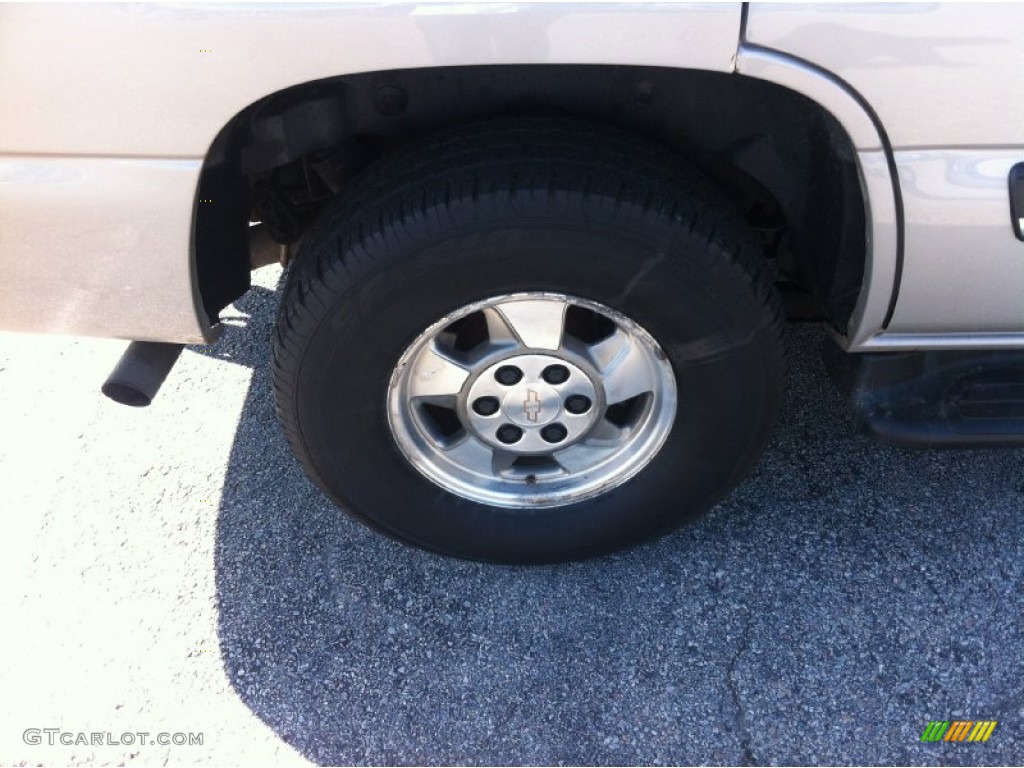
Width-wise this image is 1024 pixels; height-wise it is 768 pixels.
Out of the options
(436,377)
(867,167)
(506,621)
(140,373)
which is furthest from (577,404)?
(140,373)

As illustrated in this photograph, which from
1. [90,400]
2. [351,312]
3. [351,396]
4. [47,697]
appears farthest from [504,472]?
[90,400]

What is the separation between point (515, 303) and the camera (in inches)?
77.9

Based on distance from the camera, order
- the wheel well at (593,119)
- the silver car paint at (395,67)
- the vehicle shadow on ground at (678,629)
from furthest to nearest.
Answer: the vehicle shadow on ground at (678,629) → the wheel well at (593,119) → the silver car paint at (395,67)

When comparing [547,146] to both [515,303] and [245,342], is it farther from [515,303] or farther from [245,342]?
[245,342]

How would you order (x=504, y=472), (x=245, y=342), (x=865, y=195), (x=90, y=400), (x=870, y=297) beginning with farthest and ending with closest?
(x=245, y=342)
(x=90, y=400)
(x=504, y=472)
(x=870, y=297)
(x=865, y=195)

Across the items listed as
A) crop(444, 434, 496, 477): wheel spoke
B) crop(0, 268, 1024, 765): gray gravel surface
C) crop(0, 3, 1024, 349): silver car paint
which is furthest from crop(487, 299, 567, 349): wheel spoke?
crop(0, 268, 1024, 765): gray gravel surface

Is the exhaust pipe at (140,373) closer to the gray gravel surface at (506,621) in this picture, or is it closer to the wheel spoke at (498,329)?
the gray gravel surface at (506,621)

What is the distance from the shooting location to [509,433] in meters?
2.23

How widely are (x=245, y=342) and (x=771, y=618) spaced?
2.00 meters

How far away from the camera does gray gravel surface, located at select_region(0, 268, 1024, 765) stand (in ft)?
6.74

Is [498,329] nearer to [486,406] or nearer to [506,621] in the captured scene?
[486,406]

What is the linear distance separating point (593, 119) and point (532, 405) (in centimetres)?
68

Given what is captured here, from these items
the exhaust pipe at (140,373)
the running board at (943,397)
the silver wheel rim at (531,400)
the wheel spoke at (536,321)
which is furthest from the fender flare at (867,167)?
the exhaust pipe at (140,373)

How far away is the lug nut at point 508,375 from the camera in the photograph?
2.12 metres
